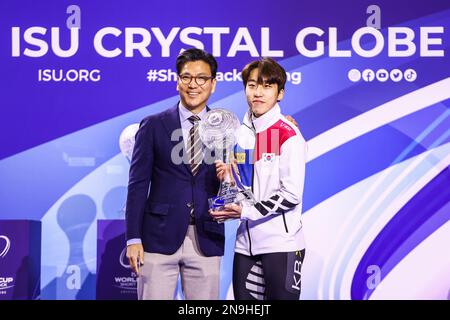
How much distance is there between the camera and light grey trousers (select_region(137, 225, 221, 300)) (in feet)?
11.3

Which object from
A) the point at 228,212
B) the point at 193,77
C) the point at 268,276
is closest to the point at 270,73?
the point at 193,77

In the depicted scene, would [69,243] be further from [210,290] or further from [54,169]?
[210,290]

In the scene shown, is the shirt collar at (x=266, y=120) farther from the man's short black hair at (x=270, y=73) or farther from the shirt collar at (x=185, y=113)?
the shirt collar at (x=185, y=113)

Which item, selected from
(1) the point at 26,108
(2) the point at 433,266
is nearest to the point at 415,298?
(2) the point at 433,266

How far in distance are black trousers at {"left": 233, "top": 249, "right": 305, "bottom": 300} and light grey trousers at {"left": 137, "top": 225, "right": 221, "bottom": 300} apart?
5.7 inches

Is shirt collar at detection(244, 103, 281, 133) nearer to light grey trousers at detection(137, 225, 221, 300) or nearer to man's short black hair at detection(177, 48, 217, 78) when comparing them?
man's short black hair at detection(177, 48, 217, 78)

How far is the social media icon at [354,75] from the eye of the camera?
488 cm

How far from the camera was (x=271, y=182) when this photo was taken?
342 centimetres

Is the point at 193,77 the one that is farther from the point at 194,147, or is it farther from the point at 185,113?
the point at 194,147

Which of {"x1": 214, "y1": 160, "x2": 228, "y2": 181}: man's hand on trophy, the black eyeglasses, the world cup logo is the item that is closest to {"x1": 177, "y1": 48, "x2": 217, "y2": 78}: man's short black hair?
the black eyeglasses

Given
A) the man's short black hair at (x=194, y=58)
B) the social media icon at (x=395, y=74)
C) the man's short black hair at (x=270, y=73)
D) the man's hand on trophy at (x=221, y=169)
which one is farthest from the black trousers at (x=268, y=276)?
the social media icon at (x=395, y=74)

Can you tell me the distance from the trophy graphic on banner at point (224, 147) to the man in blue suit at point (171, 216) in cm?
10

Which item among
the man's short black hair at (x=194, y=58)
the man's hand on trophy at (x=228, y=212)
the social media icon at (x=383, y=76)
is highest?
the social media icon at (x=383, y=76)

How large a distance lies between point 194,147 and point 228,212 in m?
0.40
